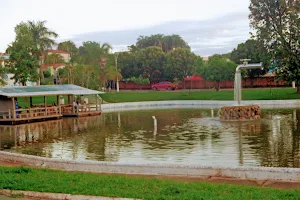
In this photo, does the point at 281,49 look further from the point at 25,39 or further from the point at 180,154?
the point at 180,154

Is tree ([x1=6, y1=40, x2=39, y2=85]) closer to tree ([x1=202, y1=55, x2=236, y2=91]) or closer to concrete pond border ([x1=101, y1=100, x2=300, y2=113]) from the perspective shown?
concrete pond border ([x1=101, y1=100, x2=300, y2=113])

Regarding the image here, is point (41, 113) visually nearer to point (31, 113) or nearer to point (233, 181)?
point (31, 113)

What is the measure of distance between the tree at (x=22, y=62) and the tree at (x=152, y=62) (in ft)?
106

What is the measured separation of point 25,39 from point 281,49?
31.7 metres

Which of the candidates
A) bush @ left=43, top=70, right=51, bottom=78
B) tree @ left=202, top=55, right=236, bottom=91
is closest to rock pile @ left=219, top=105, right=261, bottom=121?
tree @ left=202, top=55, right=236, bottom=91

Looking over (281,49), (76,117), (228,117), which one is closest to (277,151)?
(228,117)

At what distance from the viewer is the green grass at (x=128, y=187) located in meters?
9.05

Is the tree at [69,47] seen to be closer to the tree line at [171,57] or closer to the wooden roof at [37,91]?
the tree line at [171,57]

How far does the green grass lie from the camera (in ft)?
29.7

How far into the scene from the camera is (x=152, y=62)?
83.0m

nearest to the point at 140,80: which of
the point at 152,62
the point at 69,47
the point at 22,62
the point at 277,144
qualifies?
the point at 152,62

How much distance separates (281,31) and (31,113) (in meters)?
31.7

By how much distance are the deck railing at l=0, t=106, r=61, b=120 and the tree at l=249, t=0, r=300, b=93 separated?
1092 inches

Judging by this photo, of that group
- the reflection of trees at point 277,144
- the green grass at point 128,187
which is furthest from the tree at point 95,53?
the green grass at point 128,187
